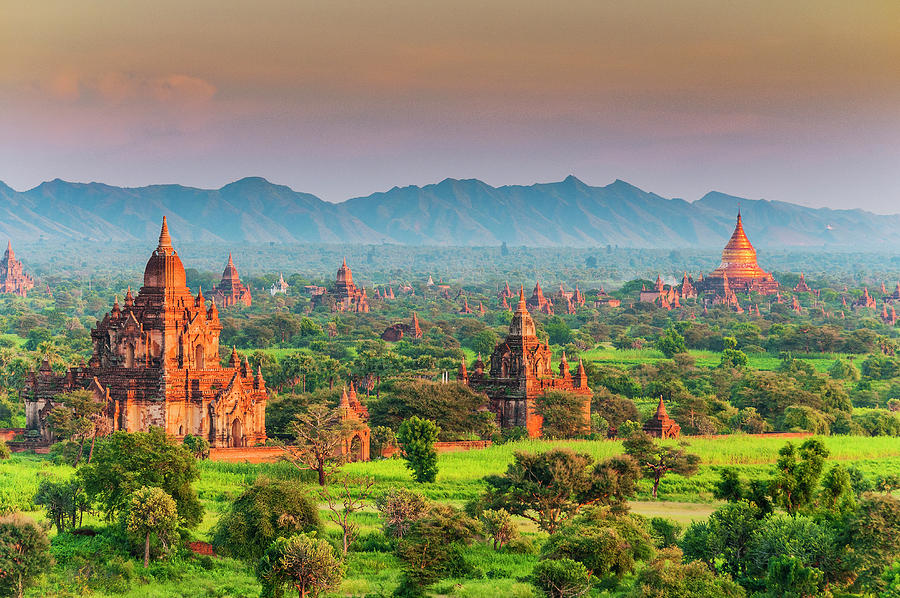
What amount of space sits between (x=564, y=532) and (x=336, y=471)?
1632 centimetres

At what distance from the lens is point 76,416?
223 feet

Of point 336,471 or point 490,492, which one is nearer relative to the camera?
point 490,492

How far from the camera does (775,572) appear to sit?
42.0 metres

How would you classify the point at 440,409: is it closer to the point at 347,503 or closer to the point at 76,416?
the point at 76,416

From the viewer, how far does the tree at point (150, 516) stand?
157ft

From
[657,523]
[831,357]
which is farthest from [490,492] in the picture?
[831,357]

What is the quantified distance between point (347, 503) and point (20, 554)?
13.4m

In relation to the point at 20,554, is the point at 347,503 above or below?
above

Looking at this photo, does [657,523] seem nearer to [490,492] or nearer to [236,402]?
[490,492]

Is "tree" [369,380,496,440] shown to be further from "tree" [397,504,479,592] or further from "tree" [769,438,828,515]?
"tree" [769,438,828,515]

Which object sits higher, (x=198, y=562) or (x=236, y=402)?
(x=236, y=402)

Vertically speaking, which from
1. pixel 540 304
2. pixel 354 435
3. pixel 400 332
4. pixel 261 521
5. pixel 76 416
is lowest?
pixel 261 521

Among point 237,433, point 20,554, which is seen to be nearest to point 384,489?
point 237,433

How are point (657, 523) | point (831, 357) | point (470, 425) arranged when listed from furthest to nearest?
point (831, 357)
point (470, 425)
point (657, 523)
